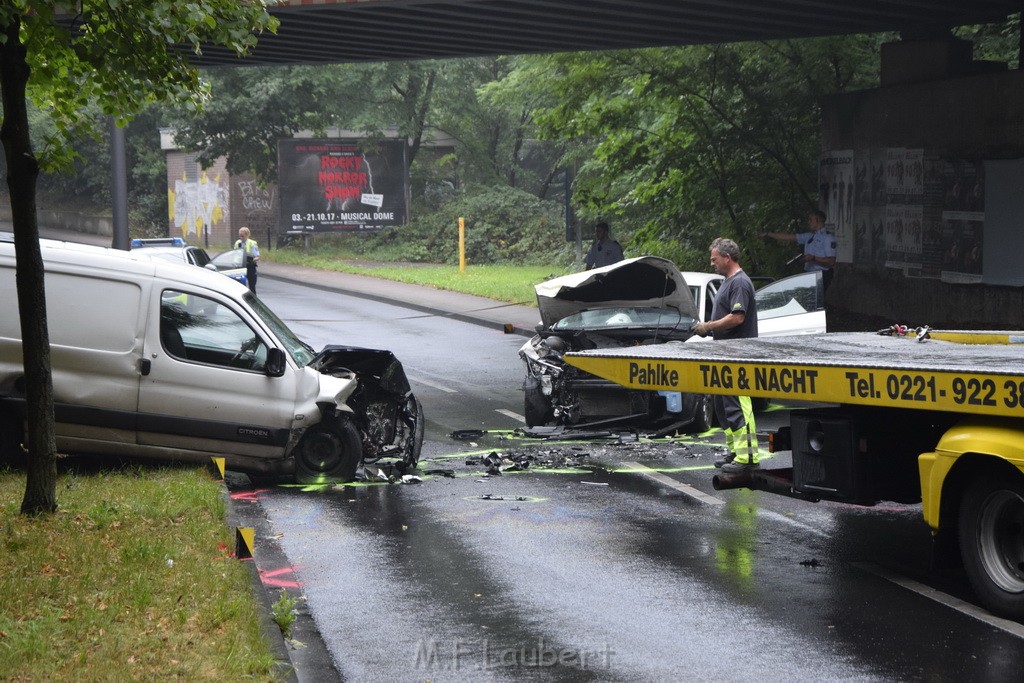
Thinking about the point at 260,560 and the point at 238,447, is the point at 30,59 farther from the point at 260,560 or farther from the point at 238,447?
the point at 260,560

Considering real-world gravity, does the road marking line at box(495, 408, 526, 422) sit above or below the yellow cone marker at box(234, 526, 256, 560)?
below

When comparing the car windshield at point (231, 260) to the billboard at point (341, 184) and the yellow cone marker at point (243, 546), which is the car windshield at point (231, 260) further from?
the yellow cone marker at point (243, 546)

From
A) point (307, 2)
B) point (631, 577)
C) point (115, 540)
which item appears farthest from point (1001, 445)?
point (307, 2)

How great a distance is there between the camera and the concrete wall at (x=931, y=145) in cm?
1911

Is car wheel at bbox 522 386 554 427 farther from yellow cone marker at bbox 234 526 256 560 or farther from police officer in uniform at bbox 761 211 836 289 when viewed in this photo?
police officer in uniform at bbox 761 211 836 289

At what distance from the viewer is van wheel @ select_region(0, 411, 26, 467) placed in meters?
10.3

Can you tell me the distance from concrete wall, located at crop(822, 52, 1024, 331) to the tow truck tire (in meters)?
12.6

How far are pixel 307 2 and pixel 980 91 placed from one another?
394 inches

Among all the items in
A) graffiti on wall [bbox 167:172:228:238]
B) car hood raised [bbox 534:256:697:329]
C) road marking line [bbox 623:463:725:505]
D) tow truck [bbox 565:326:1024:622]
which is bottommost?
road marking line [bbox 623:463:725:505]

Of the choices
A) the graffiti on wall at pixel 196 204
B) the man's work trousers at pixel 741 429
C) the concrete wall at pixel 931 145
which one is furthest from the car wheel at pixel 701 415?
the graffiti on wall at pixel 196 204

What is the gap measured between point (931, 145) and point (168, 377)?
47.5 ft

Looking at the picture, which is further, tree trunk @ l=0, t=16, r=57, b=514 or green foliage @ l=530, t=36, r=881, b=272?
green foliage @ l=530, t=36, r=881, b=272

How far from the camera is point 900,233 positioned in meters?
21.6

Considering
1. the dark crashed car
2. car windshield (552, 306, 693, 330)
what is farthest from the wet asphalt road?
car windshield (552, 306, 693, 330)
